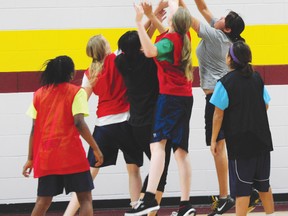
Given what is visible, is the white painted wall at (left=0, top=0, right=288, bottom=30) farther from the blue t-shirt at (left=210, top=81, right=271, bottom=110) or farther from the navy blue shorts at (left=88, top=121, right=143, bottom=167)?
the blue t-shirt at (left=210, top=81, right=271, bottom=110)

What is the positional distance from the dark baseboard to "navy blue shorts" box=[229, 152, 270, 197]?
251 centimetres

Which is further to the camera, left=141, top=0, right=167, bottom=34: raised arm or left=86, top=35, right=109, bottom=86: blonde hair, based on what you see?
left=86, top=35, right=109, bottom=86: blonde hair

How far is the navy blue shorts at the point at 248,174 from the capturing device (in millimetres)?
7102

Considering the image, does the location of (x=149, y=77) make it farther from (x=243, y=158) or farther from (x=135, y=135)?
(x=243, y=158)

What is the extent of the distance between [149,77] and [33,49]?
7.26 feet

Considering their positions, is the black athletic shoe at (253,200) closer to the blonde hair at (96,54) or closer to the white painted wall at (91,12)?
the blonde hair at (96,54)

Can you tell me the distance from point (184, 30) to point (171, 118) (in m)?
0.84

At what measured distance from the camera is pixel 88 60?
9.48 meters

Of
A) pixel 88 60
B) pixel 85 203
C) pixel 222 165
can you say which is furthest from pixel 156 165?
pixel 88 60

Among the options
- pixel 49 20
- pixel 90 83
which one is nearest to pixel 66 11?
pixel 49 20

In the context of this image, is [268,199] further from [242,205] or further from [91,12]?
[91,12]

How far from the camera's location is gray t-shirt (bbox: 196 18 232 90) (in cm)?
808

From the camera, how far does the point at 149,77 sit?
7.71m

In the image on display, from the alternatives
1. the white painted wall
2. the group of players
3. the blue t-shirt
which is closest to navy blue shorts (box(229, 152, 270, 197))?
the group of players
